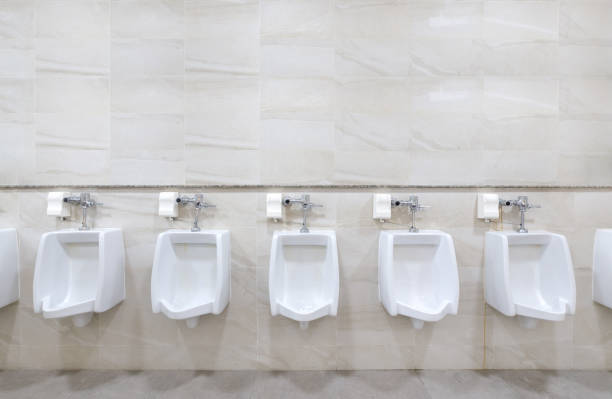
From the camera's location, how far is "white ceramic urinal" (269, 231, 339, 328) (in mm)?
1748

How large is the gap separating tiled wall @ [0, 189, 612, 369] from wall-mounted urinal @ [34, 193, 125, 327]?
119 mm

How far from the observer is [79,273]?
6.17 ft

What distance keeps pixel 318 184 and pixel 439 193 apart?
756mm

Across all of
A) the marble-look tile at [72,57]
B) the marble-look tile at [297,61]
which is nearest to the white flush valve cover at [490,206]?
the marble-look tile at [297,61]

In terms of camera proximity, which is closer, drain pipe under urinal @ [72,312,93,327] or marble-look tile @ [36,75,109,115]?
drain pipe under urinal @ [72,312,93,327]

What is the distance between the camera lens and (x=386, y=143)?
1938mm

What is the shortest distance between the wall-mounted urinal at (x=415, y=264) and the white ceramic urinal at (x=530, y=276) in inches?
11.2

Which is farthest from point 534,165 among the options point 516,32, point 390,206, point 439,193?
point 390,206

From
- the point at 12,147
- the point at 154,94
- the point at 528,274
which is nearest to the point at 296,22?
the point at 154,94

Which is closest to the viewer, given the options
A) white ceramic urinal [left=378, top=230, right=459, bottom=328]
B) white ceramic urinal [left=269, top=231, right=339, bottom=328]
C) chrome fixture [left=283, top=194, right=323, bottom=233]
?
white ceramic urinal [left=378, top=230, right=459, bottom=328]

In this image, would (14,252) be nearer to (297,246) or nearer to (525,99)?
(297,246)

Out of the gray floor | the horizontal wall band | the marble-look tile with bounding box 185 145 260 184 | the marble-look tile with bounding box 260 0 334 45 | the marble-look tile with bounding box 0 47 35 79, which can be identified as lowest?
the gray floor

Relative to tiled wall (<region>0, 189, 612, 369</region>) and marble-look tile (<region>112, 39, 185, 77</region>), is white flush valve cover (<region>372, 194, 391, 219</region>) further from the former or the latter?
marble-look tile (<region>112, 39, 185, 77</region>)

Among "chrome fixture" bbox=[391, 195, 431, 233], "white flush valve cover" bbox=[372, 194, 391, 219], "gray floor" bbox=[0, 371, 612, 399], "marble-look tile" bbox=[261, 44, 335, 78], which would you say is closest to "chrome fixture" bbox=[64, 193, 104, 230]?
"gray floor" bbox=[0, 371, 612, 399]
